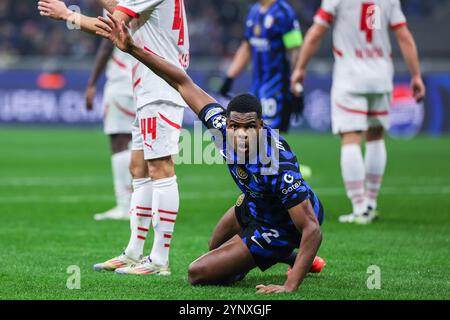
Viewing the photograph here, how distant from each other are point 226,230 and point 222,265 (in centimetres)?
59

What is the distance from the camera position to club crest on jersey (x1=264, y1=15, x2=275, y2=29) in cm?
1024

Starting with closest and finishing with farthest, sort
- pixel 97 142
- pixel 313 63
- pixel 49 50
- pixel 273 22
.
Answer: pixel 273 22, pixel 97 142, pixel 313 63, pixel 49 50

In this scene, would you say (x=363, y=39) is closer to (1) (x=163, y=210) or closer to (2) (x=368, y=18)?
(2) (x=368, y=18)

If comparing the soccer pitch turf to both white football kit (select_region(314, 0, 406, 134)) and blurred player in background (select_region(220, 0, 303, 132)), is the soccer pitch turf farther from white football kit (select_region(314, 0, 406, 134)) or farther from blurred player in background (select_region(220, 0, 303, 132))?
blurred player in background (select_region(220, 0, 303, 132))

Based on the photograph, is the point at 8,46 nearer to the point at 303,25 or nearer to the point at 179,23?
the point at 303,25

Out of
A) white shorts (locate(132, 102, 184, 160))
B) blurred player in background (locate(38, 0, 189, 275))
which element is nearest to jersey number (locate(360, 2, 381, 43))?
blurred player in background (locate(38, 0, 189, 275))

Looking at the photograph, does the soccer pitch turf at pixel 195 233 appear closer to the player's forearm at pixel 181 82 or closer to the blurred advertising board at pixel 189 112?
the player's forearm at pixel 181 82

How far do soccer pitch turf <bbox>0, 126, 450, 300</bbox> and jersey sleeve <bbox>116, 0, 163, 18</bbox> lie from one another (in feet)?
5.51

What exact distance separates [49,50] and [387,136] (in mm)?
10056

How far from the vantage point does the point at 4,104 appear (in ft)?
72.3

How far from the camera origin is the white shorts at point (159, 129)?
6156 millimetres

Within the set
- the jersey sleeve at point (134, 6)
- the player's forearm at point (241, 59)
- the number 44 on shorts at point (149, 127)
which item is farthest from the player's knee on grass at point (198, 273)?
the player's forearm at point (241, 59)
